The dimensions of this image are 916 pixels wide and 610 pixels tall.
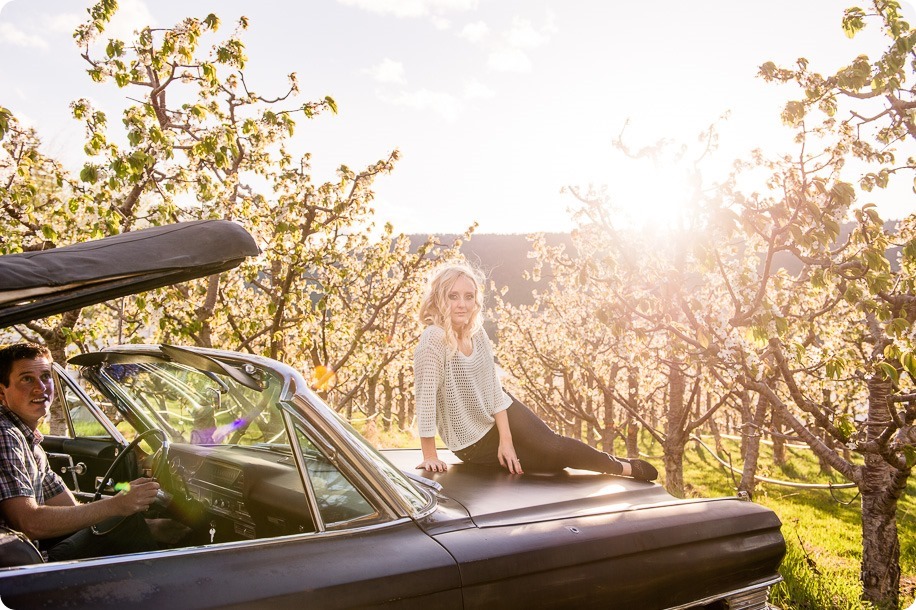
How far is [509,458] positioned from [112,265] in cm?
238

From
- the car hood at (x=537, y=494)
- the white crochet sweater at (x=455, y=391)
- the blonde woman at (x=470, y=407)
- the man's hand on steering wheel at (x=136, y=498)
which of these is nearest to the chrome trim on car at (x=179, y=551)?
the man's hand on steering wheel at (x=136, y=498)

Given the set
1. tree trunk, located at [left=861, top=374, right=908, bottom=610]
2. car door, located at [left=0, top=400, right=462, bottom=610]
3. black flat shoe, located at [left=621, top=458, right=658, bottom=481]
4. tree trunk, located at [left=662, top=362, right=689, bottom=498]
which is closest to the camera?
car door, located at [left=0, top=400, right=462, bottom=610]

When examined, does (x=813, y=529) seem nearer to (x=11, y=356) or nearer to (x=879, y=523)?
(x=879, y=523)

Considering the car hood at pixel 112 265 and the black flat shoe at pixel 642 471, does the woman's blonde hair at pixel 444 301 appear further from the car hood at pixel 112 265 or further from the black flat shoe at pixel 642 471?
the car hood at pixel 112 265

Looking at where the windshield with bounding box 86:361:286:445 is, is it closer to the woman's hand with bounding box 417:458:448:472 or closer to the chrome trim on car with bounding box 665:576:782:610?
the woman's hand with bounding box 417:458:448:472

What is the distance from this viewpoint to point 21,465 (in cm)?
229

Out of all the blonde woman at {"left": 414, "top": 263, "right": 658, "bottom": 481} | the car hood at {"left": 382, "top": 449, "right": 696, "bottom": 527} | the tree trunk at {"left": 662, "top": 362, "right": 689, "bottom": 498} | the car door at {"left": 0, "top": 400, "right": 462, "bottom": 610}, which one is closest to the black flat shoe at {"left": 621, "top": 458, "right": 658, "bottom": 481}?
the blonde woman at {"left": 414, "top": 263, "right": 658, "bottom": 481}

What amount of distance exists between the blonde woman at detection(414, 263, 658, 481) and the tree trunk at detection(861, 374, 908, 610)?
2770mm

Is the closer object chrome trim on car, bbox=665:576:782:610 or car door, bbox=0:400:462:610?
car door, bbox=0:400:462:610

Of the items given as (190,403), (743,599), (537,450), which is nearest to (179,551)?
(190,403)

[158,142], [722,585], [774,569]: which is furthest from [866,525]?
[158,142]

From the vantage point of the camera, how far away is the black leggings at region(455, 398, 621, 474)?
12.1 ft

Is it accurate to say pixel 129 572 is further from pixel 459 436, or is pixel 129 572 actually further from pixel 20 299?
pixel 459 436

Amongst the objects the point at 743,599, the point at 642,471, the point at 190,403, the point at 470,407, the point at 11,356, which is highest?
the point at 11,356
